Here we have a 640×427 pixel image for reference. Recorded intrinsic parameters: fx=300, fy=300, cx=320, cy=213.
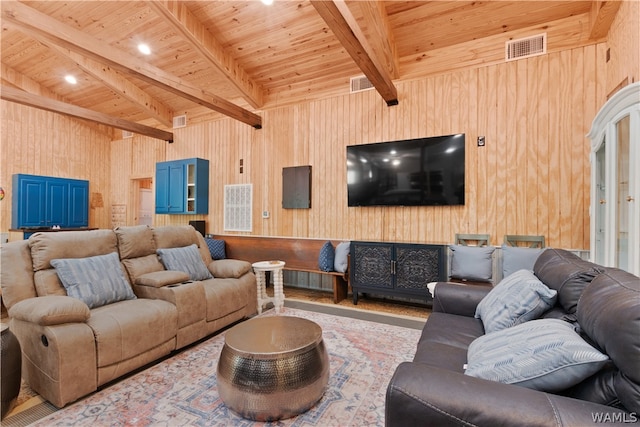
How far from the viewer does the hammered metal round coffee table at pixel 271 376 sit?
165cm

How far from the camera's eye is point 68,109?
16.3ft

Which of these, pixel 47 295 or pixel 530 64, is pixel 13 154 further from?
pixel 530 64

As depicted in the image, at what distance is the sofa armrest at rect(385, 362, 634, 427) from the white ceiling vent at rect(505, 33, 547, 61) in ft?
Result: 13.2

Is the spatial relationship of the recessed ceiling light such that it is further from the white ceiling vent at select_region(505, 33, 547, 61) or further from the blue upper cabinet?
the white ceiling vent at select_region(505, 33, 547, 61)

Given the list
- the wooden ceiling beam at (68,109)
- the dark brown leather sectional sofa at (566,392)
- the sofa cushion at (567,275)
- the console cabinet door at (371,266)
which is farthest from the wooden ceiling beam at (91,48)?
the sofa cushion at (567,275)

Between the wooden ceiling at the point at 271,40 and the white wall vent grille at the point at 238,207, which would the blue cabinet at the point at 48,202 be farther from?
the white wall vent grille at the point at 238,207

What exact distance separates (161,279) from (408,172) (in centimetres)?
318

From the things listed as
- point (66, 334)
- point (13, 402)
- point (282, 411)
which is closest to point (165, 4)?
point (66, 334)

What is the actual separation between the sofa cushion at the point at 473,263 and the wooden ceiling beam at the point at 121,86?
18.6 feet

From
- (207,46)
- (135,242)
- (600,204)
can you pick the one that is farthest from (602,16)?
(135,242)

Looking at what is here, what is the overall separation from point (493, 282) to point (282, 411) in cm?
286

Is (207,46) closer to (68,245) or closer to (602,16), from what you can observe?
(68,245)

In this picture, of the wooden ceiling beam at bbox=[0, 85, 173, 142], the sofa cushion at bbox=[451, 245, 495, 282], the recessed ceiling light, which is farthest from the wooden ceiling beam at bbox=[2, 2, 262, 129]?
the sofa cushion at bbox=[451, 245, 495, 282]

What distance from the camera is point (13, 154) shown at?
6094 mm
